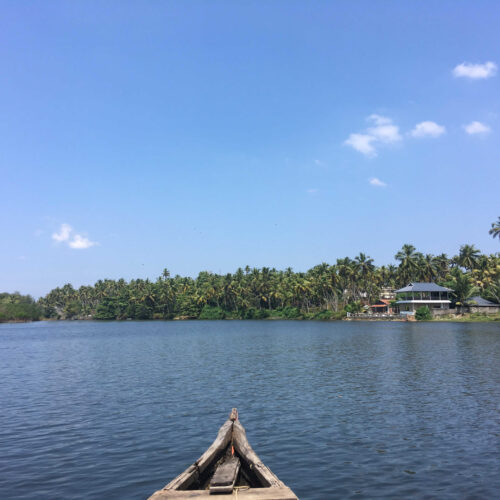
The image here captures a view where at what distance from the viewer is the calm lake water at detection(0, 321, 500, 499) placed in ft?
41.0

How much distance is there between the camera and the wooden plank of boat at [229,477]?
8828 mm

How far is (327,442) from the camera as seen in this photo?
51.5 ft

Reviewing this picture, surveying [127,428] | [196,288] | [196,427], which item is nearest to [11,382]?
[127,428]

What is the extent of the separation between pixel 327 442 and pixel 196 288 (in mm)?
156404

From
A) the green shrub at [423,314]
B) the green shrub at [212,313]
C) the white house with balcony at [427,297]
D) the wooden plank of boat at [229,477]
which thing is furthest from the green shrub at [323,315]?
the wooden plank of boat at [229,477]

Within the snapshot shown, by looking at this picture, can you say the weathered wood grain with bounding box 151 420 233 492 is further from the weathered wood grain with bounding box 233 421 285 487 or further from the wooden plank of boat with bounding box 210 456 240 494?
the wooden plank of boat with bounding box 210 456 240 494

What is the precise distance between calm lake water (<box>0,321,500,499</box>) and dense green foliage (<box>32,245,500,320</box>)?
86.8 metres

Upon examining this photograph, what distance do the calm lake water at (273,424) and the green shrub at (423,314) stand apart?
212ft

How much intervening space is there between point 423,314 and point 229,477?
323 ft

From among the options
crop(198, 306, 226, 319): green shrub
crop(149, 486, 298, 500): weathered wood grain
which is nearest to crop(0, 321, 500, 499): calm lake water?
crop(149, 486, 298, 500): weathered wood grain

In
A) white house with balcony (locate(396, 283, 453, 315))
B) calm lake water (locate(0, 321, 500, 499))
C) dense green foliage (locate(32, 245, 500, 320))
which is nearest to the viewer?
calm lake water (locate(0, 321, 500, 499))

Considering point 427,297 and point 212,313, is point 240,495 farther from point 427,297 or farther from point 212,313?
point 212,313

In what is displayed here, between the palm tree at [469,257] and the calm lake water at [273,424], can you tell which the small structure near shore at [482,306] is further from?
the calm lake water at [273,424]

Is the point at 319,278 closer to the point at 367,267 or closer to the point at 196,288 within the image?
the point at 367,267
